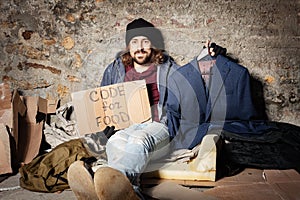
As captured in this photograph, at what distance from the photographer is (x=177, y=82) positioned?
236 centimetres

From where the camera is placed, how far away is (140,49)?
235 cm

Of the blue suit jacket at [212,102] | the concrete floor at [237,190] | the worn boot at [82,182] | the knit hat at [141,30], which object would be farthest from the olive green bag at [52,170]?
the knit hat at [141,30]

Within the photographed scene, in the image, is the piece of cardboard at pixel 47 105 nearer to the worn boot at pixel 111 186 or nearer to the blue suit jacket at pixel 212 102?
the blue suit jacket at pixel 212 102

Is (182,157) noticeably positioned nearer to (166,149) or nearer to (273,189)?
(166,149)

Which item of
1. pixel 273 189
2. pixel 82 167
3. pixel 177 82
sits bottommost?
pixel 273 189

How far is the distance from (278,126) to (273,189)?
528 mm

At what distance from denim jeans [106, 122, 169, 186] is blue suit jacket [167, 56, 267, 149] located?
16cm

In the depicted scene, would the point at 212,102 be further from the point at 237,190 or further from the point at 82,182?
the point at 82,182

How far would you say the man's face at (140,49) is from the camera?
2.35m

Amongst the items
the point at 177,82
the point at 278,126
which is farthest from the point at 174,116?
the point at 278,126

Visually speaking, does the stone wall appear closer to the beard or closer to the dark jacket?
the dark jacket

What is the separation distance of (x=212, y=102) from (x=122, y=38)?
0.92 meters

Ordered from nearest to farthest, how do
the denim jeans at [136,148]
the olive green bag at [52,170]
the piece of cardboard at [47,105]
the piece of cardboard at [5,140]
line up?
the denim jeans at [136,148]
the olive green bag at [52,170]
the piece of cardboard at [5,140]
the piece of cardboard at [47,105]

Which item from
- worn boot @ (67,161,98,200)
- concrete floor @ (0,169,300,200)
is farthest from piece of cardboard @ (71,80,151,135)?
worn boot @ (67,161,98,200)
